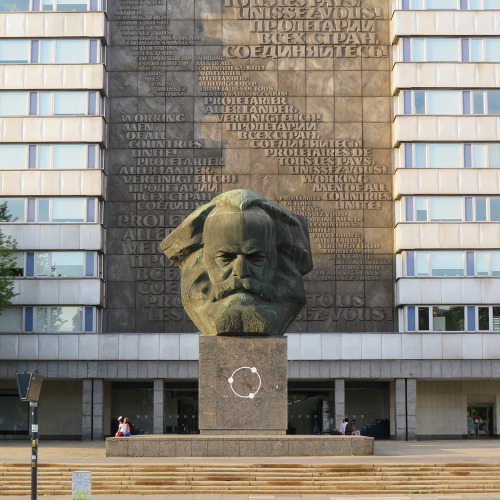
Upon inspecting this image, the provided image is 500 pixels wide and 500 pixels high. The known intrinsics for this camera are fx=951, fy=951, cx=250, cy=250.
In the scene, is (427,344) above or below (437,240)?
below

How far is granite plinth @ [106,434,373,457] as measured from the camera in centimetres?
2789

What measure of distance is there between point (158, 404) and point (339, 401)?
399 inches

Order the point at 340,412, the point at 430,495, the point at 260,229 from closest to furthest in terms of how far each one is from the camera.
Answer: the point at 430,495, the point at 260,229, the point at 340,412

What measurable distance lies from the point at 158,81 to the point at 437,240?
18.5 metres

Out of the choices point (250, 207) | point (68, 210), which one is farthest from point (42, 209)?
point (250, 207)

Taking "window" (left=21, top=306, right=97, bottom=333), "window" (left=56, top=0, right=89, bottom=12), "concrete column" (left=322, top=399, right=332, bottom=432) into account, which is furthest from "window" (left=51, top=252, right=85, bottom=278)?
"concrete column" (left=322, top=399, right=332, bottom=432)

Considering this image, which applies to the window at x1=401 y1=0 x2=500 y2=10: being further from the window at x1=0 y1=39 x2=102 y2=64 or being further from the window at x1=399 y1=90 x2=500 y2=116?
the window at x1=0 y1=39 x2=102 y2=64

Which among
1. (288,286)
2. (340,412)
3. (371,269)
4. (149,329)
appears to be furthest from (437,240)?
(288,286)

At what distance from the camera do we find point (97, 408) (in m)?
53.5

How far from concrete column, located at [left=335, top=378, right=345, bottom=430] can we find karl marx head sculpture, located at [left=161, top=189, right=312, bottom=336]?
74.4 feet

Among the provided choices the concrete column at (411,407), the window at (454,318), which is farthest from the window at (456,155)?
the concrete column at (411,407)

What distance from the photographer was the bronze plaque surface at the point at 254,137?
54.2 meters

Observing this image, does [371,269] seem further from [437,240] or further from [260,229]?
[260,229]

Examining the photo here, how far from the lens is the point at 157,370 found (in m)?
53.5
